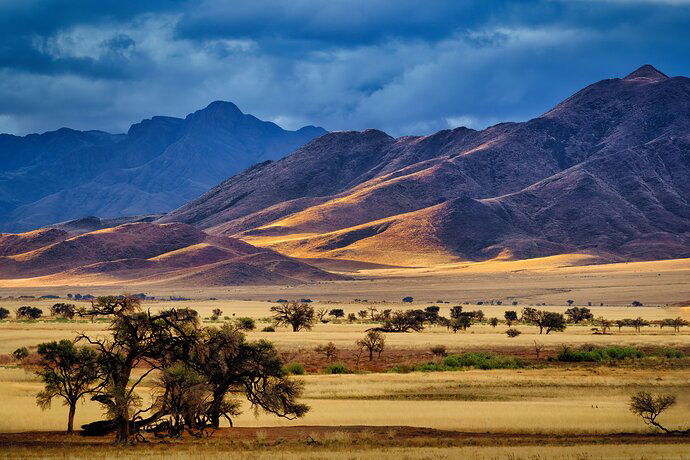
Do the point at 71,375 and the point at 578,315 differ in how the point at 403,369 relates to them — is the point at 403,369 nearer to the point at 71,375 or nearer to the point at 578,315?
the point at 71,375

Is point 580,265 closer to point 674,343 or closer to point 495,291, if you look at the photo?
point 495,291

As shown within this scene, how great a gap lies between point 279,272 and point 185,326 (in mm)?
163007

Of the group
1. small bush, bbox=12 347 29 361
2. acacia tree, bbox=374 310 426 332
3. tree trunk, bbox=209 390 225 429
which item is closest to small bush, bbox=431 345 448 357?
acacia tree, bbox=374 310 426 332

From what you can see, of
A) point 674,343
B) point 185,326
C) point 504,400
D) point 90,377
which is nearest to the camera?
point 185,326

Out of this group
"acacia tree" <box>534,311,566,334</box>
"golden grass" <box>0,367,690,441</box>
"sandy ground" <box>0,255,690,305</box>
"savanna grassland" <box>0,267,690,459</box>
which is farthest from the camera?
"sandy ground" <box>0,255,690,305</box>

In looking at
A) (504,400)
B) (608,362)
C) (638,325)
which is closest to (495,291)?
(638,325)

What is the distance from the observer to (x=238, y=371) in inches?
1155

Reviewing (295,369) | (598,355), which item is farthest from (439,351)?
(295,369)

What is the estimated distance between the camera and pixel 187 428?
96.3 feet

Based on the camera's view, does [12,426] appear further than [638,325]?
No

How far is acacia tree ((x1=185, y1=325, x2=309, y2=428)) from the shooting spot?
28.3 metres

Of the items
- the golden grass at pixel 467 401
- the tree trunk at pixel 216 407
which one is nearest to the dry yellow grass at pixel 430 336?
the golden grass at pixel 467 401

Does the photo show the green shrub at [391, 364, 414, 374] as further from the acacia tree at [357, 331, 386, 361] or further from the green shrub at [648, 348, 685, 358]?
the green shrub at [648, 348, 685, 358]

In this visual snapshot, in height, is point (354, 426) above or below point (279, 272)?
below
